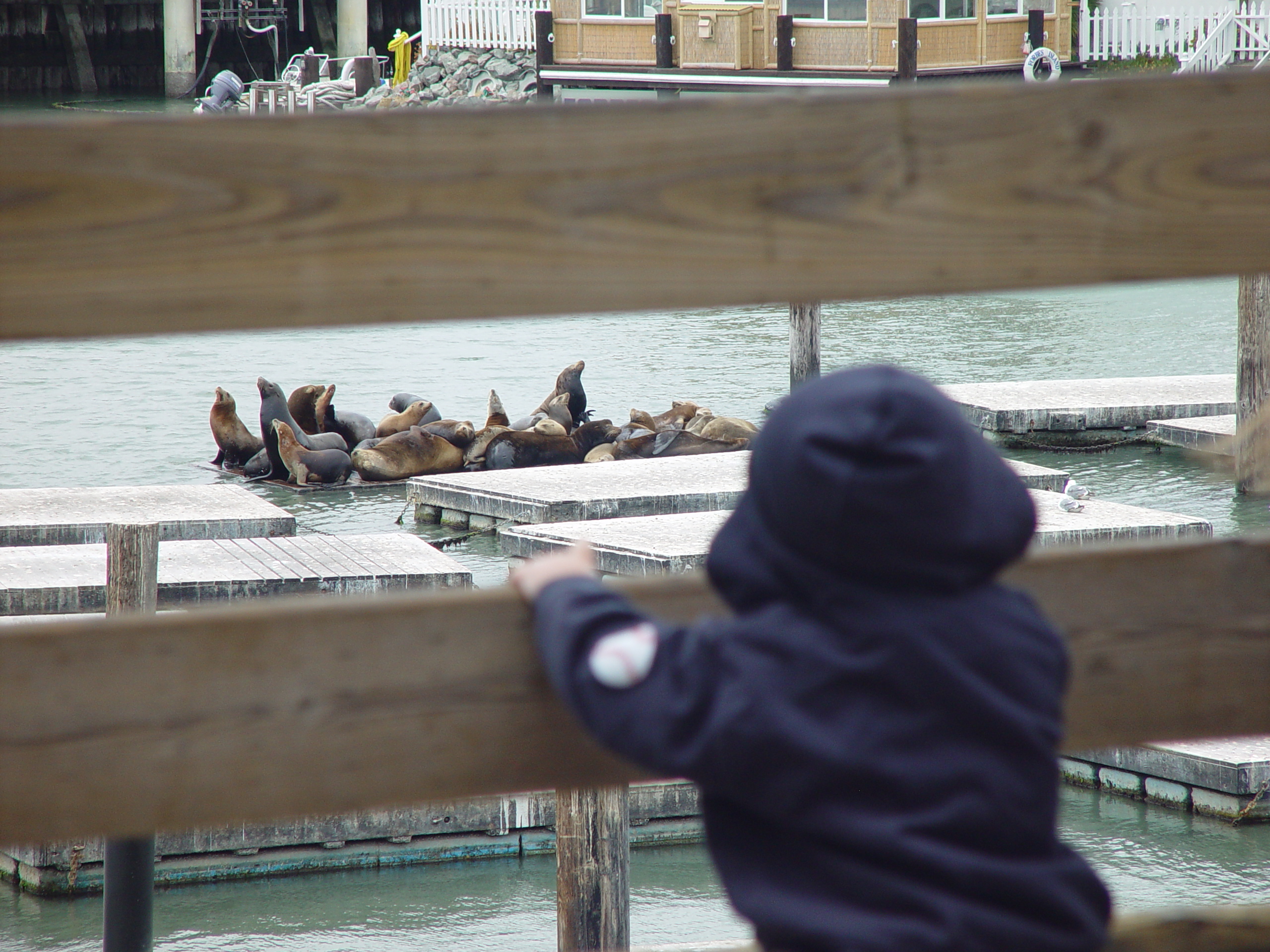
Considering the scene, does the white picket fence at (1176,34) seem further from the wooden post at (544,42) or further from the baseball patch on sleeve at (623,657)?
the baseball patch on sleeve at (623,657)

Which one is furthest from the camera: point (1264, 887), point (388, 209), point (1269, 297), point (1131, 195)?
point (1269, 297)

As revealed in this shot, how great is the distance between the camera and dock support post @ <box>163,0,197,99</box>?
46.6 meters

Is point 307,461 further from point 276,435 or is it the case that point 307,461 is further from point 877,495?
point 877,495

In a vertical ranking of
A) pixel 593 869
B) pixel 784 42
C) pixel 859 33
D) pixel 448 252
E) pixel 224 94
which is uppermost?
pixel 224 94

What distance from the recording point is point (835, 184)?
1333 mm

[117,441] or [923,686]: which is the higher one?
[923,686]

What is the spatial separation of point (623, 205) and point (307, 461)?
36.3 ft

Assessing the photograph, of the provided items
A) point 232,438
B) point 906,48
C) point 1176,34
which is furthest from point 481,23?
point 232,438

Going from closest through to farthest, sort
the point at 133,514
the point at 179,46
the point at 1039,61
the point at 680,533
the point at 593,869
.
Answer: the point at 593,869
the point at 680,533
the point at 133,514
the point at 1039,61
the point at 179,46

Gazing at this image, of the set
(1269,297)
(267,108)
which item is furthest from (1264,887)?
(267,108)

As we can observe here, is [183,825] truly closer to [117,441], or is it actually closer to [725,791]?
[725,791]

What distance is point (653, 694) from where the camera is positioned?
52.9 inches

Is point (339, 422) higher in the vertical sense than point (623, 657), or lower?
lower

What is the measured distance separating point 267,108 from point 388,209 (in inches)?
1353
